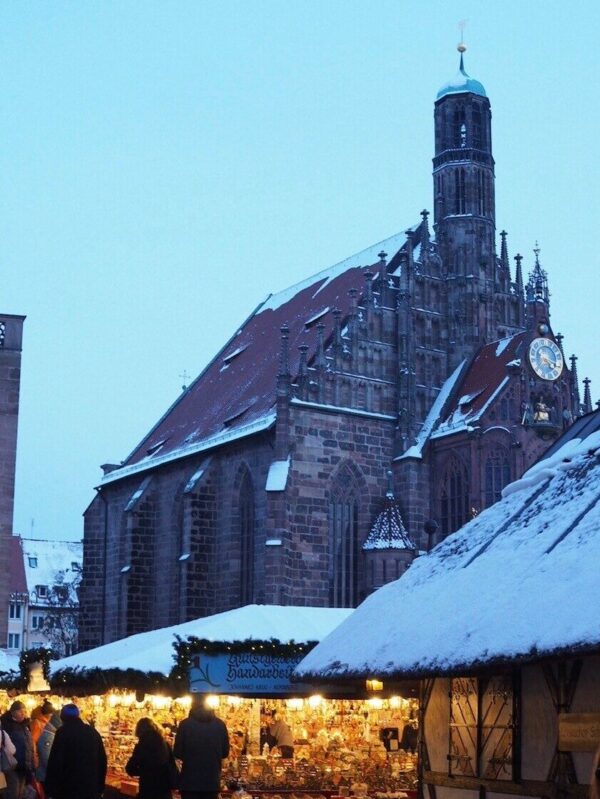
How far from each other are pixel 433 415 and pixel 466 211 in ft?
25.6

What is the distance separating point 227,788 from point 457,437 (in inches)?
913

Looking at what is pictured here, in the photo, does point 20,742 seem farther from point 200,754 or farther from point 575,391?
point 575,391

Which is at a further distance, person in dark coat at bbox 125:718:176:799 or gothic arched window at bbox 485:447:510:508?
gothic arched window at bbox 485:447:510:508

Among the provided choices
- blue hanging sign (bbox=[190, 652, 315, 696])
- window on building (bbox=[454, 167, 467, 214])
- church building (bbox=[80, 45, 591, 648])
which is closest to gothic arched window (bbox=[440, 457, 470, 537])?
church building (bbox=[80, 45, 591, 648])

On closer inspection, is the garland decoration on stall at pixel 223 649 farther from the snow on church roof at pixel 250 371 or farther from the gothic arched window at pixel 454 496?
the snow on church roof at pixel 250 371

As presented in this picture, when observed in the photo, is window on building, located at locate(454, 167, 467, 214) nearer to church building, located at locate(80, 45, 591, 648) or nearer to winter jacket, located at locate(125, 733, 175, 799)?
church building, located at locate(80, 45, 591, 648)

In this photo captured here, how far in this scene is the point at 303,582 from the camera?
125 feet

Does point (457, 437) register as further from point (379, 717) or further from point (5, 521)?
point (379, 717)

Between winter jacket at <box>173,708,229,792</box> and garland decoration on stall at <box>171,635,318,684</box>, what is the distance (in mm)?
2617

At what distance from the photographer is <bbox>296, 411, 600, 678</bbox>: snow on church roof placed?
11188mm

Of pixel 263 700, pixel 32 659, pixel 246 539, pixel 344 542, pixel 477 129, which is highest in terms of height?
pixel 477 129

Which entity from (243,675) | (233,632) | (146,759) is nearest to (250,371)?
(233,632)

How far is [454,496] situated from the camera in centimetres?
3900

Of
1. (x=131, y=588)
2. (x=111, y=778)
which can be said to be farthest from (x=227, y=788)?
(x=131, y=588)
